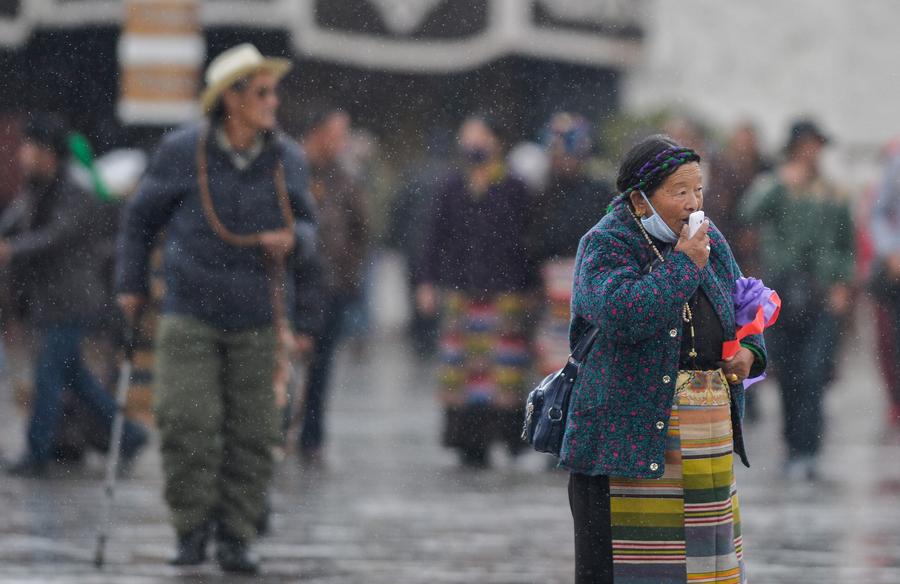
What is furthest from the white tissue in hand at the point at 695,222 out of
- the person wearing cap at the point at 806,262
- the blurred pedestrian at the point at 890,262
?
the blurred pedestrian at the point at 890,262

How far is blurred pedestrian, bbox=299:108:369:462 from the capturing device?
12.5 metres

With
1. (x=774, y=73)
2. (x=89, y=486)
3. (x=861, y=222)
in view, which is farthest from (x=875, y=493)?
(x=774, y=73)

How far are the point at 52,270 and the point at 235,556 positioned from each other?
12.2 ft

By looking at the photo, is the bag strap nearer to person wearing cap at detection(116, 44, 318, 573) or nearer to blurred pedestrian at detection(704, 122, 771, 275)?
person wearing cap at detection(116, 44, 318, 573)

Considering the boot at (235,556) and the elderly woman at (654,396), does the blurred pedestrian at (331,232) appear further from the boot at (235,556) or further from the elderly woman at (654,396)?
the elderly woman at (654,396)

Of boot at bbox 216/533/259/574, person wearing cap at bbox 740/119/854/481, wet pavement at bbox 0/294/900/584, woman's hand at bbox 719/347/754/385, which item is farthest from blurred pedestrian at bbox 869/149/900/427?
woman's hand at bbox 719/347/754/385

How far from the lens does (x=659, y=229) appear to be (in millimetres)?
5574

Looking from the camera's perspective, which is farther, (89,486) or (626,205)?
(89,486)

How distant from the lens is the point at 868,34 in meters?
29.8

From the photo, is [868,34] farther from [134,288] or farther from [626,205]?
[626,205]

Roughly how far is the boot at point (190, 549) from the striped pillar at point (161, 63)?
9.60 meters

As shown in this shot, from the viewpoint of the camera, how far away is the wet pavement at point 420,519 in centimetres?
797

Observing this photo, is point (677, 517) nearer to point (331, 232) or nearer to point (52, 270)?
point (52, 270)

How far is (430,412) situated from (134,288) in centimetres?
742
